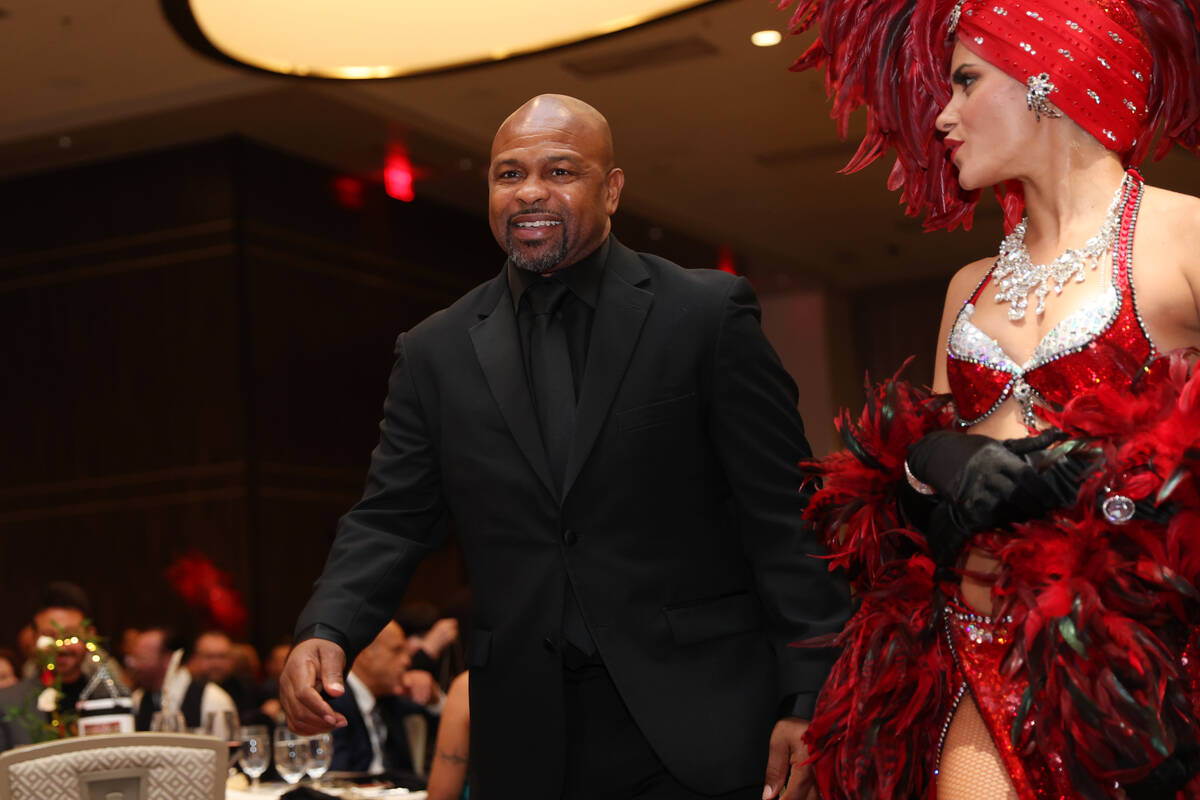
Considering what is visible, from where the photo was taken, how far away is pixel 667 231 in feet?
39.0

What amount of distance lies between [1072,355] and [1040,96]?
33cm

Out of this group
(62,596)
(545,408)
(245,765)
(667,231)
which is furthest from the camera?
(667,231)

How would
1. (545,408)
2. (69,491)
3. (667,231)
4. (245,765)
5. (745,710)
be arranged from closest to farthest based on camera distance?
(745,710), (545,408), (245,765), (69,491), (667,231)

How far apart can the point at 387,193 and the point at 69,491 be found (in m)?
2.80

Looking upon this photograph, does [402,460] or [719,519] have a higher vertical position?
[402,460]

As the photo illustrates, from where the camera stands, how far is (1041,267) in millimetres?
1896

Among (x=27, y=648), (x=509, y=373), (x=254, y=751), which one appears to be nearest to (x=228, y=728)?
(x=254, y=751)

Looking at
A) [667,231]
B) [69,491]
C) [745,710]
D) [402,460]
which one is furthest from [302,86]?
[745,710]

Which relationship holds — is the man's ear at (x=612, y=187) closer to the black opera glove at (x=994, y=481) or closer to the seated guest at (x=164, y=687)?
the black opera glove at (x=994, y=481)

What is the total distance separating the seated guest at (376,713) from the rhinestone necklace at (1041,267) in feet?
12.4

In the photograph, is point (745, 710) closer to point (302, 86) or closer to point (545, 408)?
point (545, 408)

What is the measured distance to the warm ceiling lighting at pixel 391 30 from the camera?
7402 mm

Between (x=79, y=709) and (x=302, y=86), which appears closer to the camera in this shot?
(x=79, y=709)

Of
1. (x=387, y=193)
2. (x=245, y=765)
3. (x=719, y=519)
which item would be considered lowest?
(x=245, y=765)
